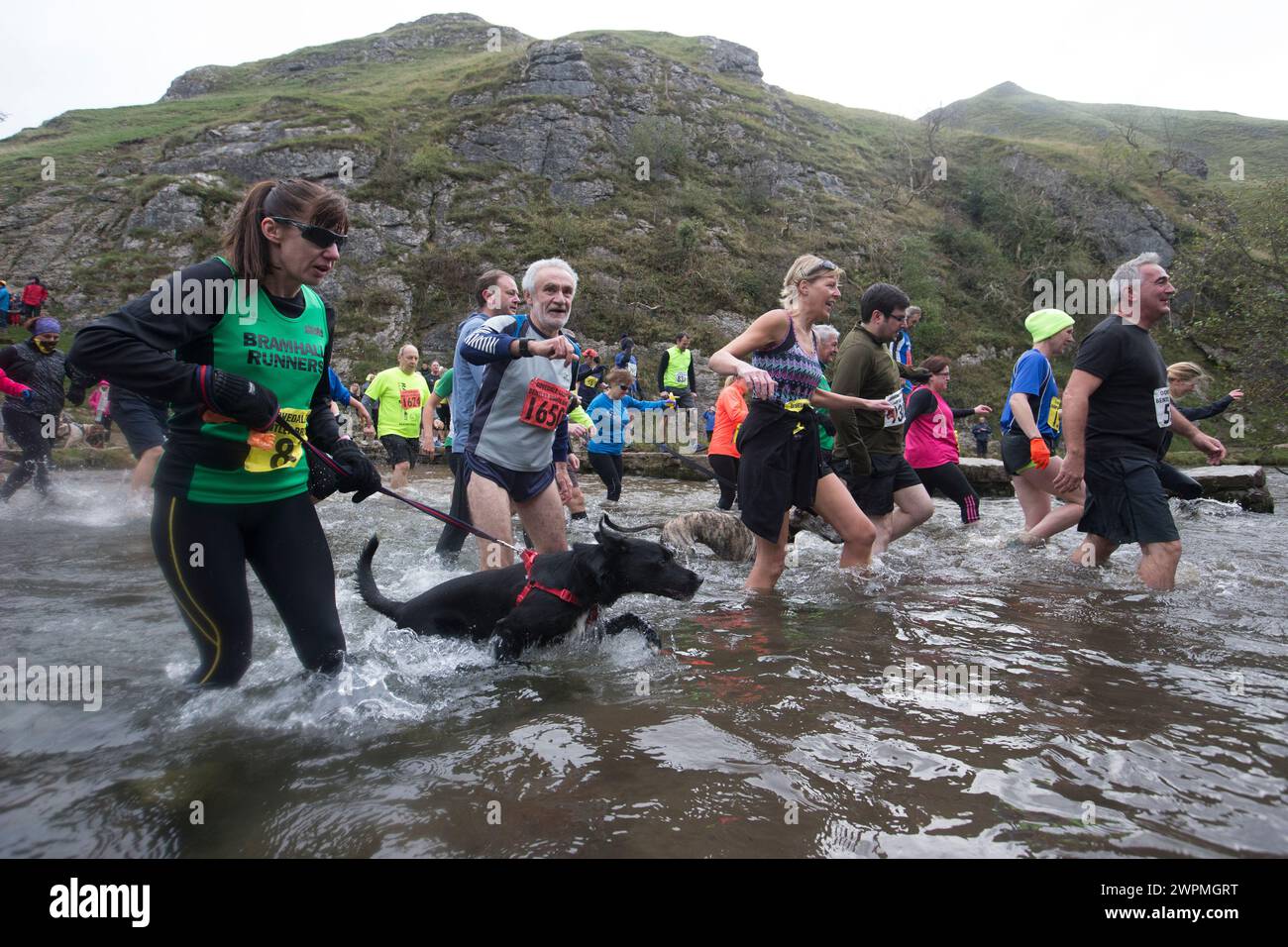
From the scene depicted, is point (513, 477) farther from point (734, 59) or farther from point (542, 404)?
point (734, 59)

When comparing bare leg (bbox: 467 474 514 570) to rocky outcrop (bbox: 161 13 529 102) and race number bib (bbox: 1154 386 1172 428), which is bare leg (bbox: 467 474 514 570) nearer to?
race number bib (bbox: 1154 386 1172 428)

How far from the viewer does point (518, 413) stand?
15.7 feet

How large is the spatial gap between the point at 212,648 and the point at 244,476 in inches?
26.6

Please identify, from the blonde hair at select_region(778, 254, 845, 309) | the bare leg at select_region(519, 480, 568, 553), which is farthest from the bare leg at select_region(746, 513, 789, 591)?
the blonde hair at select_region(778, 254, 845, 309)

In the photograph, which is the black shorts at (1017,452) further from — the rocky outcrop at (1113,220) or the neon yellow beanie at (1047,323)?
the rocky outcrop at (1113,220)

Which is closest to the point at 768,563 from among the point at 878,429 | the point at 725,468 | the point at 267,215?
the point at 878,429

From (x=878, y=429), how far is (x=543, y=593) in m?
3.69

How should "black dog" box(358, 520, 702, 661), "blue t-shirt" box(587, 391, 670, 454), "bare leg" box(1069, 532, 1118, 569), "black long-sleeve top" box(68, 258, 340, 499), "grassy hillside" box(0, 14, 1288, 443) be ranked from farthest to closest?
"grassy hillside" box(0, 14, 1288, 443)
"blue t-shirt" box(587, 391, 670, 454)
"bare leg" box(1069, 532, 1118, 569)
"black dog" box(358, 520, 702, 661)
"black long-sleeve top" box(68, 258, 340, 499)

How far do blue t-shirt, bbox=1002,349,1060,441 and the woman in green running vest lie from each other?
19.4 ft

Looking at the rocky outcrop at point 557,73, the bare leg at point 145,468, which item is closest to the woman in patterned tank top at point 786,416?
the bare leg at point 145,468

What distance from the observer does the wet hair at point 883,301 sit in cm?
590

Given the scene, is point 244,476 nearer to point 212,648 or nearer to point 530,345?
point 212,648

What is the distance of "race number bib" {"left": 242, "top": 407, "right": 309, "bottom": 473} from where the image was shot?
9.28 ft

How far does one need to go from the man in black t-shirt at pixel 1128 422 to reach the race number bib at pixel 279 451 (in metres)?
4.38
